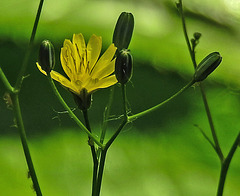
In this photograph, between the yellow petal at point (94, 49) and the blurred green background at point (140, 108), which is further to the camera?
the blurred green background at point (140, 108)

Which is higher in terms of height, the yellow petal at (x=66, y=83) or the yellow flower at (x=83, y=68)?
the yellow flower at (x=83, y=68)

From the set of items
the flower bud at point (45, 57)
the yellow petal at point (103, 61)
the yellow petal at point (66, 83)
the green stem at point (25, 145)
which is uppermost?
the yellow petal at point (103, 61)

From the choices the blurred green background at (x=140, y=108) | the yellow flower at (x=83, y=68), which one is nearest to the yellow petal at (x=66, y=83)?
the yellow flower at (x=83, y=68)

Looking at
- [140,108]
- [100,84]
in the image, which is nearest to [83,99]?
[100,84]

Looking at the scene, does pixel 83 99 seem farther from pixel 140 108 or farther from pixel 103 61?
pixel 140 108

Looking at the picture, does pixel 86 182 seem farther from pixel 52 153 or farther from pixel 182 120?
pixel 182 120

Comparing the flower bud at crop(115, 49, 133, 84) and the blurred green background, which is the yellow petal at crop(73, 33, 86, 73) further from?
the blurred green background

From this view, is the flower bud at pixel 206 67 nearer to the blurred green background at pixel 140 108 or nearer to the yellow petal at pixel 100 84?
the yellow petal at pixel 100 84

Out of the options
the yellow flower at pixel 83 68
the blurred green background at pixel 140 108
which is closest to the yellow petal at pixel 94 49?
the yellow flower at pixel 83 68
